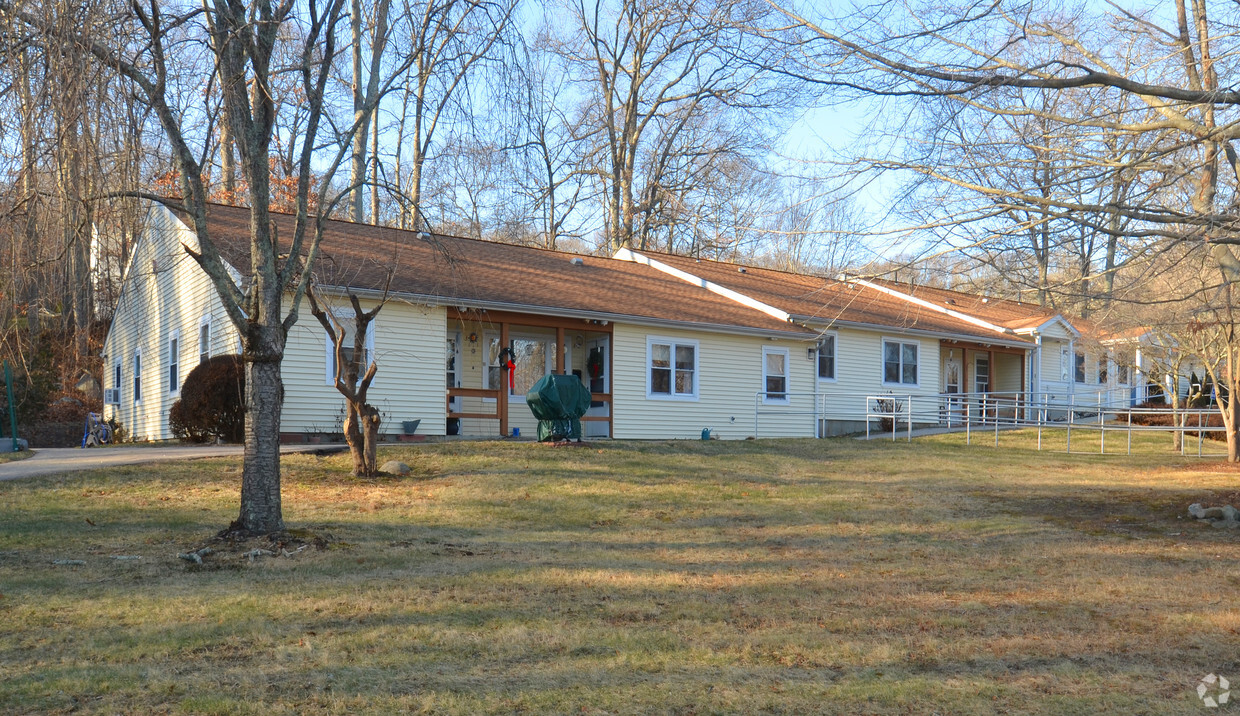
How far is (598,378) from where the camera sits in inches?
822

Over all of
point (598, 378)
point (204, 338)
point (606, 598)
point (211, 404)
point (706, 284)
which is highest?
point (706, 284)

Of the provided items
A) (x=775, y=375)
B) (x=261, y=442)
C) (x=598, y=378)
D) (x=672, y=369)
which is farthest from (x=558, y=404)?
Result: (x=775, y=375)

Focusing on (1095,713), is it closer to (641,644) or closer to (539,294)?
(641,644)

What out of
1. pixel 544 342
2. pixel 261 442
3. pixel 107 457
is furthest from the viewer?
pixel 544 342

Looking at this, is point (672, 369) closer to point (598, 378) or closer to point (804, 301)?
point (598, 378)

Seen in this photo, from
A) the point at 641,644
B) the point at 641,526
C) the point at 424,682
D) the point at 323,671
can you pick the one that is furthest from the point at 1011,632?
the point at 641,526

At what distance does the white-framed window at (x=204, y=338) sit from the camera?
60.8 ft

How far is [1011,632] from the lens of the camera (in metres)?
6.41

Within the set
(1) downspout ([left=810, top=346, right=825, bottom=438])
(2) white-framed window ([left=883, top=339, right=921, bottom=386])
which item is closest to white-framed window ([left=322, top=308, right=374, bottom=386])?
(1) downspout ([left=810, top=346, right=825, bottom=438])

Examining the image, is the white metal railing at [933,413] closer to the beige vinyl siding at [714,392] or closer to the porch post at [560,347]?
the beige vinyl siding at [714,392]

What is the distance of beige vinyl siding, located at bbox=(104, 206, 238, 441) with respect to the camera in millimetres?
18812

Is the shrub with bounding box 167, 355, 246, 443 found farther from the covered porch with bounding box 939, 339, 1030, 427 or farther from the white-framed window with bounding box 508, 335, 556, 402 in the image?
the covered porch with bounding box 939, 339, 1030, 427

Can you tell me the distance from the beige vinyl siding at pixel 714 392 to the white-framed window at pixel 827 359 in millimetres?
609

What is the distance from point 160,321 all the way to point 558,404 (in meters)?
10.7
